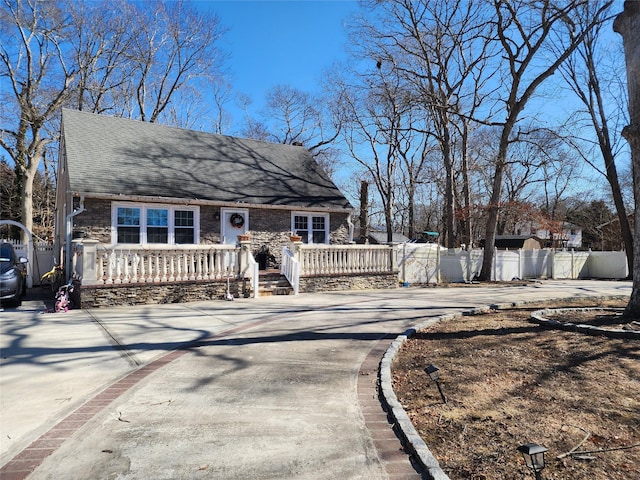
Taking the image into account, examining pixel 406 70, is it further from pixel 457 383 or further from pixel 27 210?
pixel 27 210

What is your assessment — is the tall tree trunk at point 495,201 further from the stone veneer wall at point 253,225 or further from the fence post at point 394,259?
the stone veneer wall at point 253,225

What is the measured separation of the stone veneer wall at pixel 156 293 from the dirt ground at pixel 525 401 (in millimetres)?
6236

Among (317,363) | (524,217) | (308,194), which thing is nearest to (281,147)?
(308,194)

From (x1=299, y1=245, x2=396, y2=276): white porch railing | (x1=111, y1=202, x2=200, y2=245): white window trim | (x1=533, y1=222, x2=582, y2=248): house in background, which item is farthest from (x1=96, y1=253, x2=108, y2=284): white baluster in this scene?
(x1=533, y1=222, x2=582, y2=248): house in background

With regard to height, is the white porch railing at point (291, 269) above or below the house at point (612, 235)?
below

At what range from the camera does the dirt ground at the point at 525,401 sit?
2.91 m

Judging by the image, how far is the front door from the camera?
14773 mm

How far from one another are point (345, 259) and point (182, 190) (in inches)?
234

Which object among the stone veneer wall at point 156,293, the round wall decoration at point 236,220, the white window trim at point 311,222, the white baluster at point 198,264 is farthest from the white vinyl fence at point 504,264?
the white baluster at point 198,264

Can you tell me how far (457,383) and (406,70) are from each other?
19138 mm

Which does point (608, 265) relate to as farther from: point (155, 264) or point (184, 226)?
point (155, 264)

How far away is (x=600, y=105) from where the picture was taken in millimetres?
22719

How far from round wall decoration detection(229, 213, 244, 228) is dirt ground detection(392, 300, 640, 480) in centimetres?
959

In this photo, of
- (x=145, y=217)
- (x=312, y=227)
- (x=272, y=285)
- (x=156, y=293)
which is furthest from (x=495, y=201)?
(x=156, y=293)
